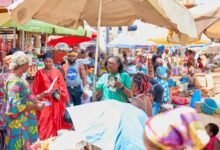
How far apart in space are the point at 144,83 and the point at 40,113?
3.27 m

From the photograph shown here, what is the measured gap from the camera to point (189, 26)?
4668 millimetres

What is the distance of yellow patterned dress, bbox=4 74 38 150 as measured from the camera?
5.00 metres

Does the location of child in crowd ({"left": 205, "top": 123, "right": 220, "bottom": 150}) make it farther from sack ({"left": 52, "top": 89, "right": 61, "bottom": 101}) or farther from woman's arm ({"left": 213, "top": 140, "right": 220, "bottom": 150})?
sack ({"left": 52, "top": 89, "right": 61, "bottom": 101})

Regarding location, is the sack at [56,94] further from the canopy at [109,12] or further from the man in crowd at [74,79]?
the man in crowd at [74,79]

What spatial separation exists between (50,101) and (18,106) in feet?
7.21

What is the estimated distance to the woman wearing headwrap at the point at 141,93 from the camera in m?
4.36

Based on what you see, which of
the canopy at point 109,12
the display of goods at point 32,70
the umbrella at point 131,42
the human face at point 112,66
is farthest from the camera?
the umbrella at point 131,42

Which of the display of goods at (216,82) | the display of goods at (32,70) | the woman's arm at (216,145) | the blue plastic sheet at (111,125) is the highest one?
the blue plastic sheet at (111,125)

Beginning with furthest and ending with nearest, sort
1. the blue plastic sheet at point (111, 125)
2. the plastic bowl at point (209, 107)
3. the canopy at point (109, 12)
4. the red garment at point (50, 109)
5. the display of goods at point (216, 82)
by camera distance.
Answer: the display of goods at point (216, 82) → the red garment at point (50, 109) → the plastic bowl at point (209, 107) → the canopy at point (109, 12) → the blue plastic sheet at point (111, 125)

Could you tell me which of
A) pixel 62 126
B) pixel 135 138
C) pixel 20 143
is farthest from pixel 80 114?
pixel 62 126

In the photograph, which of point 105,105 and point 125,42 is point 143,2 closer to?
point 105,105

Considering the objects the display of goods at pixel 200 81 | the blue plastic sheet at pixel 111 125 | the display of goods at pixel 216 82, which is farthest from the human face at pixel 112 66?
the display of goods at pixel 216 82

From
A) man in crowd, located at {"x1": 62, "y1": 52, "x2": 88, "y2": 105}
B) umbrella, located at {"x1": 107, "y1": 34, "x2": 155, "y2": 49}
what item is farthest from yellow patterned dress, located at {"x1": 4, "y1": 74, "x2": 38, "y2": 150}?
umbrella, located at {"x1": 107, "y1": 34, "x2": 155, "y2": 49}

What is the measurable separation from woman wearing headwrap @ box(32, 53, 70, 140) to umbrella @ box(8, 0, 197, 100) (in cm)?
126
